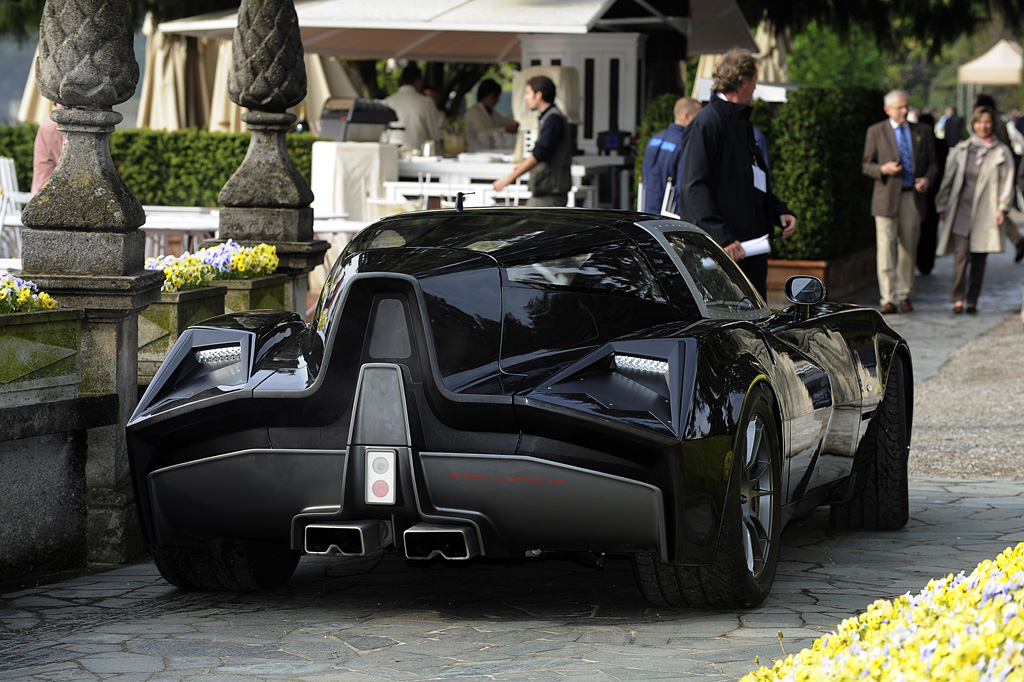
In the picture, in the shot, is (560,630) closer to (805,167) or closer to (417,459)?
(417,459)

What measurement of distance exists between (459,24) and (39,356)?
31.5 feet

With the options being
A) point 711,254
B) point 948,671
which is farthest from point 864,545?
point 948,671

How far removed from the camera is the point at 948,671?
7.88 feet

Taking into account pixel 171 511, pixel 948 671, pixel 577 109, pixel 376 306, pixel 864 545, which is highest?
pixel 577 109

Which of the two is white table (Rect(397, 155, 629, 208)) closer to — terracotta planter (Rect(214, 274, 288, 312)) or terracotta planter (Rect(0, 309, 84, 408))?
terracotta planter (Rect(214, 274, 288, 312))

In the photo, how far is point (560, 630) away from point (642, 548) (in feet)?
1.41

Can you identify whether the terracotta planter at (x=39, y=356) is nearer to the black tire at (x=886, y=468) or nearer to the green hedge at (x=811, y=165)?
the black tire at (x=886, y=468)

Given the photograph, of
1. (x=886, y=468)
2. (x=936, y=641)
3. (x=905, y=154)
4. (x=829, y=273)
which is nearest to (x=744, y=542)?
(x=886, y=468)

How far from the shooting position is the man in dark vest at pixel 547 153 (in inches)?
467

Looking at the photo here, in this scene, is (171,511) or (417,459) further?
(171,511)

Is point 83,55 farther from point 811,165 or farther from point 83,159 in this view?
point 811,165

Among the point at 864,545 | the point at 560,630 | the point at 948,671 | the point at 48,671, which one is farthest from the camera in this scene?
the point at 864,545

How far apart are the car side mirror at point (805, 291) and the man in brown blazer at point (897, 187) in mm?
8956

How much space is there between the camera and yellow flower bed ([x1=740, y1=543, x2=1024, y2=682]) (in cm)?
242
